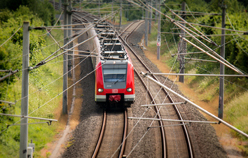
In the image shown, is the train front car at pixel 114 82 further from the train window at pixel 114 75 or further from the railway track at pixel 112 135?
the railway track at pixel 112 135

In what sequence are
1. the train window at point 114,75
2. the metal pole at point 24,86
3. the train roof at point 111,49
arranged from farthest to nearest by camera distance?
1. the train roof at point 111,49
2. the train window at point 114,75
3. the metal pole at point 24,86

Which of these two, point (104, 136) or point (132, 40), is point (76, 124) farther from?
point (132, 40)

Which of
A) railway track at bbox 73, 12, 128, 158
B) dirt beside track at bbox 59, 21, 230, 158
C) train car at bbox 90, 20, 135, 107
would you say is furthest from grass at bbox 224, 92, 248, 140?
railway track at bbox 73, 12, 128, 158

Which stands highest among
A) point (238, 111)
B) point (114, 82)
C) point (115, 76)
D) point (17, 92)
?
point (115, 76)

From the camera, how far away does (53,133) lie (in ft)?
48.5

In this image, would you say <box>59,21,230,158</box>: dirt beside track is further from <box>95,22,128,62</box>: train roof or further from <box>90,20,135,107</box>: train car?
<box>95,22,128,62</box>: train roof

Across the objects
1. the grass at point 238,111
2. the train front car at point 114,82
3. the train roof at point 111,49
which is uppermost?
the train roof at point 111,49

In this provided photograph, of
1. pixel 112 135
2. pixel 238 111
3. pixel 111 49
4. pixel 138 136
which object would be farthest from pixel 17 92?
pixel 238 111

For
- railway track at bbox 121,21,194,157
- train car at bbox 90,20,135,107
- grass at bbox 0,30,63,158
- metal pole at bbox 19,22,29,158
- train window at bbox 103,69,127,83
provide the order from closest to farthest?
metal pole at bbox 19,22,29,158
grass at bbox 0,30,63,158
railway track at bbox 121,21,194,157
train car at bbox 90,20,135,107
train window at bbox 103,69,127,83

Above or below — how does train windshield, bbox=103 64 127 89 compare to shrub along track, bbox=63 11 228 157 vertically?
above

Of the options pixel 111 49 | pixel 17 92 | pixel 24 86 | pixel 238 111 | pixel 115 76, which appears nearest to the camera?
pixel 24 86

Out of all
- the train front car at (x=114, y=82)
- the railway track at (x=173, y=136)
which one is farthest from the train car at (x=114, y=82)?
the railway track at (x=173, y=136)

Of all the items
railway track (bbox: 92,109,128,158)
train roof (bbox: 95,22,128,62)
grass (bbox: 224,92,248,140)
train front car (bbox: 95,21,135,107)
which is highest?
train roof (bbox: 95,22,128,62)

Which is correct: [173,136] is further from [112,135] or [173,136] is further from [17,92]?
[17,92]
